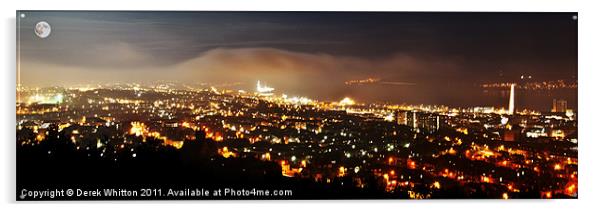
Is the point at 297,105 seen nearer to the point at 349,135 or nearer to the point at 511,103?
the point at 349,135

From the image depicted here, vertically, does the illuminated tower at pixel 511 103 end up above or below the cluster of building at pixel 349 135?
above

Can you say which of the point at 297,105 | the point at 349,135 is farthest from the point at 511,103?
the point at 297,105

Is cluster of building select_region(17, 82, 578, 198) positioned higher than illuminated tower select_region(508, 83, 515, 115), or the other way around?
illuminated tower select_region(508, 83, 515, 115)

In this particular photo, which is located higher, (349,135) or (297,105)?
(297,105)

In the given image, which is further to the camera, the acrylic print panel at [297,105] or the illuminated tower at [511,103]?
the illuminated tower at [511,103]

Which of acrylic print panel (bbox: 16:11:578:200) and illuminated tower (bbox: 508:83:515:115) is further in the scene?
illuminated tower (bbox: 508:83:515:115)
